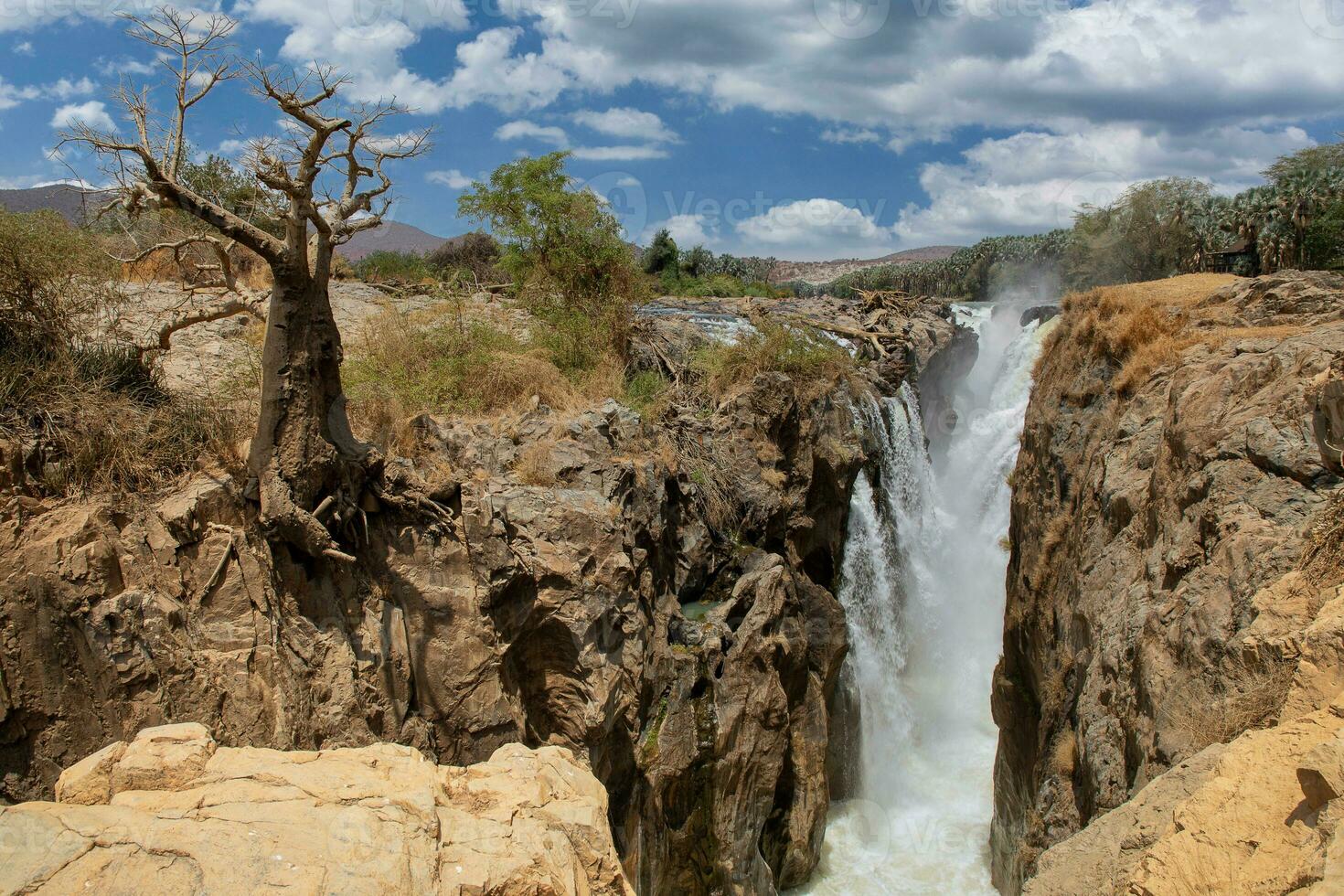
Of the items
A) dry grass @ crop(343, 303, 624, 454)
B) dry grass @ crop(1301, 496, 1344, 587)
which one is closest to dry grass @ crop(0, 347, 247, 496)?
dry grass @ crop(343, 303, 624, 454)

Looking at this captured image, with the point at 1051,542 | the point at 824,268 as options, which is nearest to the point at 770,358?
the point at 1051,542

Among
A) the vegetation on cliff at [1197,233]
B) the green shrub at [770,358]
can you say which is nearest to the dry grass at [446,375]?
the green shrub at [770,358]

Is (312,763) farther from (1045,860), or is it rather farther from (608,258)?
(608,258)

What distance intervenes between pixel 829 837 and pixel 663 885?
4.43 m

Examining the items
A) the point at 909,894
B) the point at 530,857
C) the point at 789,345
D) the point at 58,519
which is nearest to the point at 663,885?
the point at 909,894

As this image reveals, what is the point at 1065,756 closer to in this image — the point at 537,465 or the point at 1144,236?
the point at 537,465

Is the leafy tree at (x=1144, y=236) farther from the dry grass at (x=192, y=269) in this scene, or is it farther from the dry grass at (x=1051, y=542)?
the dry grass at (x=192, y=269)

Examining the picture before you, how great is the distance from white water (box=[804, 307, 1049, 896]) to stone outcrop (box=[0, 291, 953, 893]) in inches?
71.1

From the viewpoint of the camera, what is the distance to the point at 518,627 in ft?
24.9

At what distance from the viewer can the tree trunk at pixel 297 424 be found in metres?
6.15

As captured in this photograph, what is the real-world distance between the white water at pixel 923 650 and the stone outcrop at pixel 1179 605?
1.34 m

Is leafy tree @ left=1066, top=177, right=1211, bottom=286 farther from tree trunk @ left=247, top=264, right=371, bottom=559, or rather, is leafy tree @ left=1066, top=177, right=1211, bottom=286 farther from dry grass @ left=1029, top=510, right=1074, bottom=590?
tree trunk @ left=247, top=264, right=371, bottom=559

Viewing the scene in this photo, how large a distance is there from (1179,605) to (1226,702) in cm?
133

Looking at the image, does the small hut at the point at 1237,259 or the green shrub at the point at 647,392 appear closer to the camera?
the green shrub at the point at 647,392
